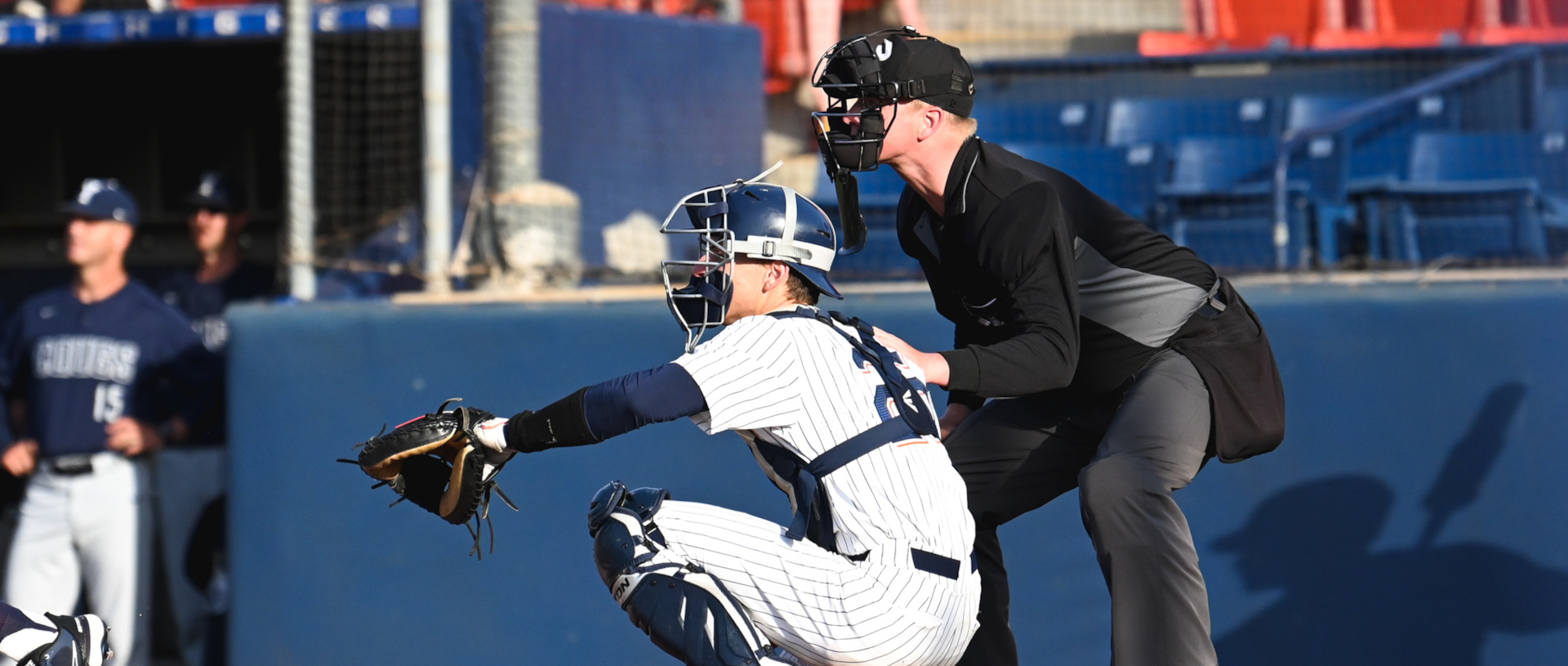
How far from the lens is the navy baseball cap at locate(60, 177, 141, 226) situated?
4750 mm

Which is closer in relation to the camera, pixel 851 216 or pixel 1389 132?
pixel 851 216

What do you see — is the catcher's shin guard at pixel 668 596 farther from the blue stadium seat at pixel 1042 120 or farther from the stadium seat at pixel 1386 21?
Answer: the stadium seat at pixel 1386 21

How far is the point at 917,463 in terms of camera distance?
2.46 metres

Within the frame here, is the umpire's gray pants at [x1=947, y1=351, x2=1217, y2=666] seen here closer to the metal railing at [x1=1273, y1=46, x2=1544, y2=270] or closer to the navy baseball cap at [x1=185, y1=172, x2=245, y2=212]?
the metal railing at [x1=1273, y1=46, x2=1544, y2=270]

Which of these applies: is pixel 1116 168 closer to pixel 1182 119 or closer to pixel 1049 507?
pixel 1182 119

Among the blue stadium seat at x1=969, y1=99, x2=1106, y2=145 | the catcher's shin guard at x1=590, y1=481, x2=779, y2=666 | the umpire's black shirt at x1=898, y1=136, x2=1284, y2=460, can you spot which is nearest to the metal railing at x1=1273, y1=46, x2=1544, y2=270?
the blue stadium seat at x1=969, y1=99, x2=1106, y2=145

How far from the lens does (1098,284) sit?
9.47ft

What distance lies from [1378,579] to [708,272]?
2625 mm

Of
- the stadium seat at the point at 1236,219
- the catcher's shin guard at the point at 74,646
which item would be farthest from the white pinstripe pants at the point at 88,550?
the stadium seat at the point at 1236,219

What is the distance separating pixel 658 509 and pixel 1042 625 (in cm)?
199

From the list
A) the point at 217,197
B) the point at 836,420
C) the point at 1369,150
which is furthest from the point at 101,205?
the point at 1369,150

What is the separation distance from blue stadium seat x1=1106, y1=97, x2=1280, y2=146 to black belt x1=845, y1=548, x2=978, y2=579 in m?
4.92

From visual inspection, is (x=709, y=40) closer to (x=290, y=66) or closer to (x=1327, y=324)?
(x=290, y=66)

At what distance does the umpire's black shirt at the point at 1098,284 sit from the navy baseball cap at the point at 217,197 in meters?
3.49
